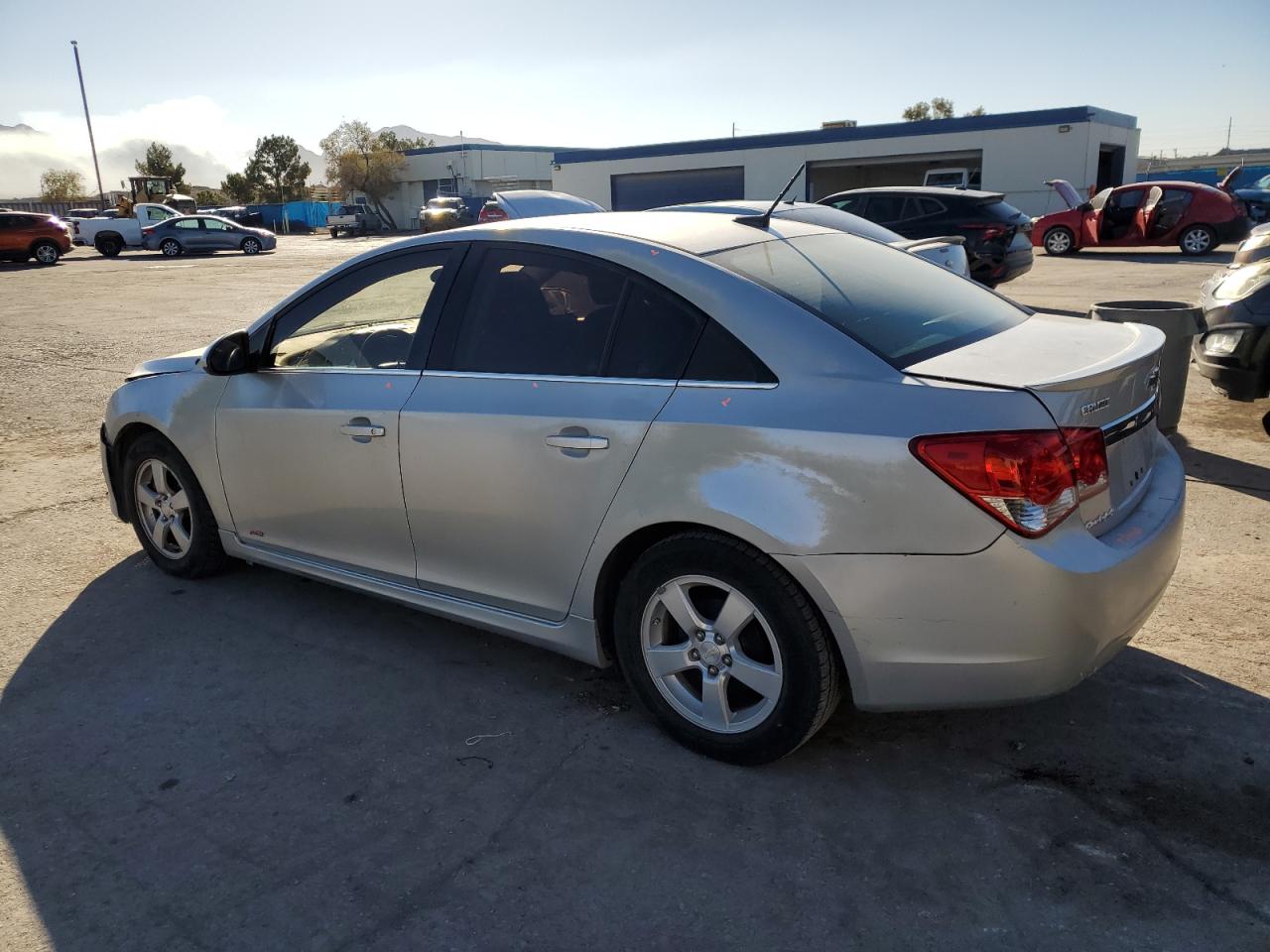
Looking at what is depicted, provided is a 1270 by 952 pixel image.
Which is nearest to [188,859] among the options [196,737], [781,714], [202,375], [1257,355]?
[196,737]

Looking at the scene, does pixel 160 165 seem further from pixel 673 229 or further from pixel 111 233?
pixel 673 229

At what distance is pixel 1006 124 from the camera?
36.7 meters

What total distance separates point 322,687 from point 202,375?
1.64 m

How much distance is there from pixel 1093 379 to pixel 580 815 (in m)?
1.94

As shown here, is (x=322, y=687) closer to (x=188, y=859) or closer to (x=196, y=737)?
(x=196, y=737)

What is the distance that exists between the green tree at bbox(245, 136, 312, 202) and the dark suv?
262 ft

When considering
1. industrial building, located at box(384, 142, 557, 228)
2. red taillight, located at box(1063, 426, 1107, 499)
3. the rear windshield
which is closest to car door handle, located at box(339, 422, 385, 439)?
the rear windshield

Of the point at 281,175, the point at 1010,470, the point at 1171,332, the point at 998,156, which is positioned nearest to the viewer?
the point at 1010,470

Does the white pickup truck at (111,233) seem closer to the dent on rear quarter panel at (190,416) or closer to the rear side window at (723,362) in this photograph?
the dent on rear quarter panel at (190,416)

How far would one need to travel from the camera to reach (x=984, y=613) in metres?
2.60

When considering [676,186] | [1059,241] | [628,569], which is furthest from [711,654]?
[676,186]

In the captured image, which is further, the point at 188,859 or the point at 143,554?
the point at 143,554

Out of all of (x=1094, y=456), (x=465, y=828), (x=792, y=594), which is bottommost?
(x=465, y=828)

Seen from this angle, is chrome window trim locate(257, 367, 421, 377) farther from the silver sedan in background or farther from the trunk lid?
the silver sedan in background
